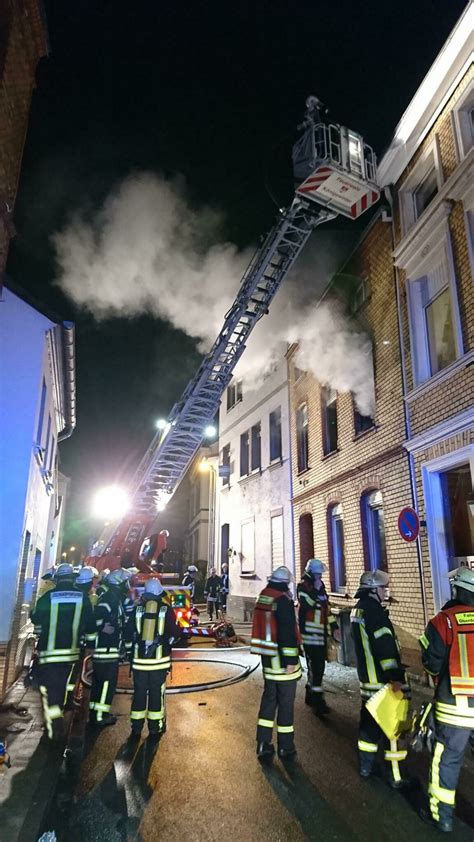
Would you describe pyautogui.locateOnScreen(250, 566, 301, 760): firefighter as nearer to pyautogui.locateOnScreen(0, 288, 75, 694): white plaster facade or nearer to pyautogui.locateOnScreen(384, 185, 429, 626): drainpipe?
pyautogui.locateOnScreen(384, 185, 429, 626): drainpipe

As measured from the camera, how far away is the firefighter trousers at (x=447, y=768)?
3.39 m

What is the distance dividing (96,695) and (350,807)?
3.17 m

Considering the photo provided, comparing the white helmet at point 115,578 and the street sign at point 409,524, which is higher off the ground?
the street sign at point 409,524

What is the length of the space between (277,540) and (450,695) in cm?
1124

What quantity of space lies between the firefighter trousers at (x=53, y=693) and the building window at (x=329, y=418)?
25.4ft

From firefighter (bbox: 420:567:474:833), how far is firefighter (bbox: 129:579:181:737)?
9.18 feet

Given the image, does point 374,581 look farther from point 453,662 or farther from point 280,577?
point 453,662

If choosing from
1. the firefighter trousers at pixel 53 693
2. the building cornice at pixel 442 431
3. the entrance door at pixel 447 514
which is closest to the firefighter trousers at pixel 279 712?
the firefighter trousers at pixel 53 693

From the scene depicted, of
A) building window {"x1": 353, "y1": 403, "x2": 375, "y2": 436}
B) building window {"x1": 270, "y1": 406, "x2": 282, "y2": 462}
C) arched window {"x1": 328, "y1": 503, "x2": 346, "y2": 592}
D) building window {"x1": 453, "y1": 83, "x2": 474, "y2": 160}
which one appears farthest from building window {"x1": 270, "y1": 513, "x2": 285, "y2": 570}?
building window {"x1": 453, "y1": 83, "x2": 474, "y2": 160}

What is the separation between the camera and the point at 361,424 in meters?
10.3

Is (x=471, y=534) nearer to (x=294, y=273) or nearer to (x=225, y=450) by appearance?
(x=294, y=273)

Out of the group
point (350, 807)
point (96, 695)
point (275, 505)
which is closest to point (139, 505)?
point (275, 505)

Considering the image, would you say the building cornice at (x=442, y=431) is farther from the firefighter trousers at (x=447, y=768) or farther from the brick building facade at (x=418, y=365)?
the firefighter trousers at (x=447, y=768)

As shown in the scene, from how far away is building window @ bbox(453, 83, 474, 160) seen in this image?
290 inches
